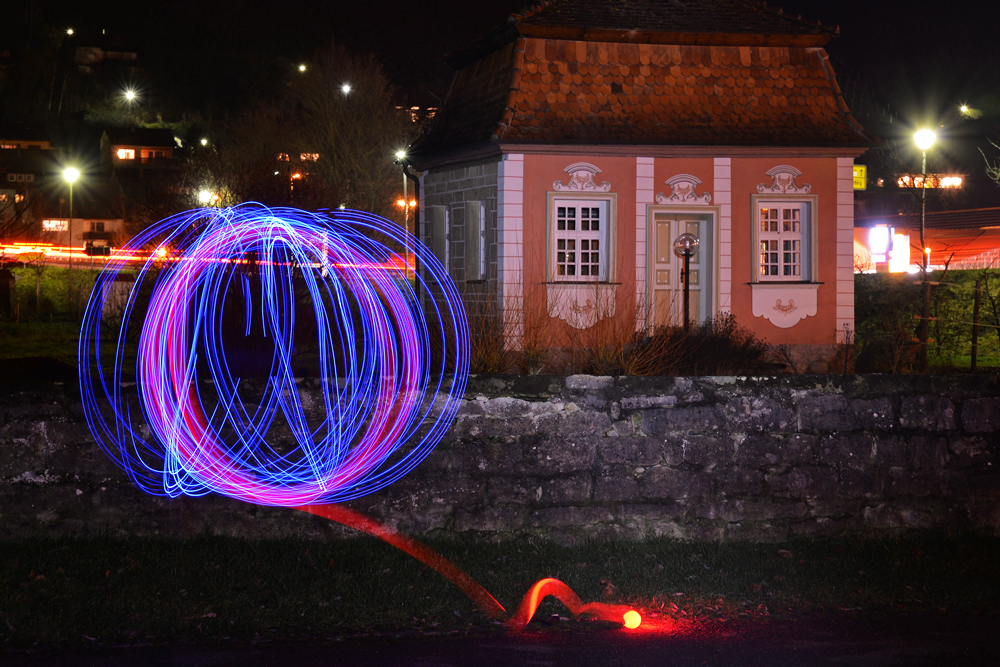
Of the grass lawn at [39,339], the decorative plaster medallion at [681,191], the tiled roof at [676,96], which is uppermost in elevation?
the tiled roof at [676,96]

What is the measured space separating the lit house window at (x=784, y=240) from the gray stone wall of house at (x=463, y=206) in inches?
217

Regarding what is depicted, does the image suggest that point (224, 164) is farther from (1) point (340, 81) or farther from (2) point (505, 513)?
(2) point (505, 513)

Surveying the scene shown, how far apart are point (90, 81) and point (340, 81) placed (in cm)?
6432

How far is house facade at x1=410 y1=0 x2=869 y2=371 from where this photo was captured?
1859 centimetres

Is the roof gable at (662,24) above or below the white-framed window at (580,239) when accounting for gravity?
above

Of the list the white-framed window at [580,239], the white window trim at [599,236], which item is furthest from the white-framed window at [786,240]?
the white-framed window at [580,239]

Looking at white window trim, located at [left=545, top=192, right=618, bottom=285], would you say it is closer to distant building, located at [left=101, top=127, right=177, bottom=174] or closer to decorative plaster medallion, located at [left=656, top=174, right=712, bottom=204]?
decorative plaster medallion, located at [left=656, top=174, right=712, bottom=204]

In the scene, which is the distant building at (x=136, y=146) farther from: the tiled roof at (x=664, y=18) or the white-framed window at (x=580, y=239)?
the white-framed window at (x=580, y=239)

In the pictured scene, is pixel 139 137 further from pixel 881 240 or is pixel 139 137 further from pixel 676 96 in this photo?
pixel 676 96

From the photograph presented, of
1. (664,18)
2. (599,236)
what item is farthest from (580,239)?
(664,18)

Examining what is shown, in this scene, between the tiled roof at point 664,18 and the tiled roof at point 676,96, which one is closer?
the tiled roof at point 676,96

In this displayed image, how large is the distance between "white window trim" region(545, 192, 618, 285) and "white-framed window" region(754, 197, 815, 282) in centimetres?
311

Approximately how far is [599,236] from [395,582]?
13.6 m

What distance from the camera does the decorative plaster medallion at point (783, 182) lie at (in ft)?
63.2
